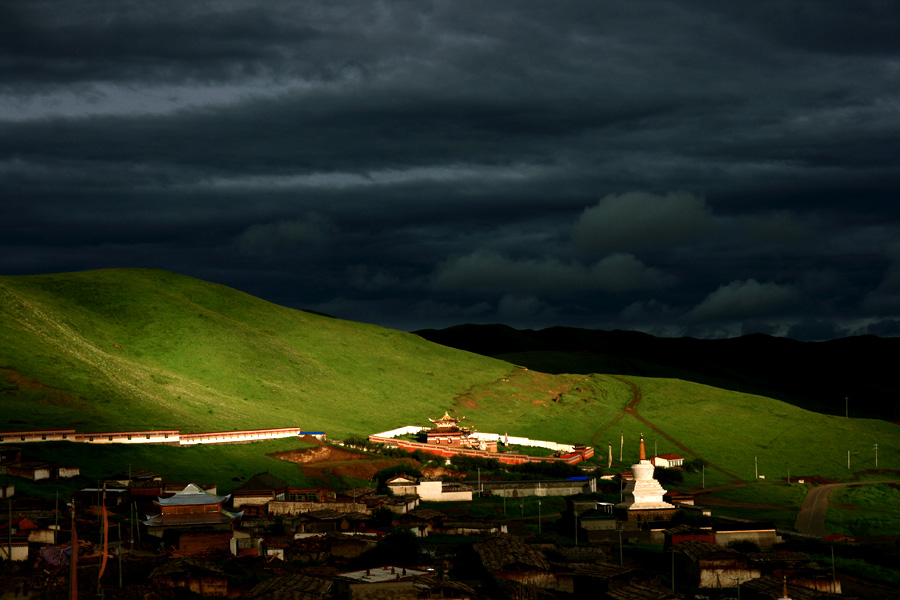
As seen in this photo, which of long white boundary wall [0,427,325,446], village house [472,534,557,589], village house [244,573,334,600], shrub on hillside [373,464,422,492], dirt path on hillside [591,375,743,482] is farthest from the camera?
dirt path on hillside [591,375,743,482]

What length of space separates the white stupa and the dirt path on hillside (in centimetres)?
4533

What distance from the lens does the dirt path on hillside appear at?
125m

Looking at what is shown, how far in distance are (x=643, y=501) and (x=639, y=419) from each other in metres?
74.5

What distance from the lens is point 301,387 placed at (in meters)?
152

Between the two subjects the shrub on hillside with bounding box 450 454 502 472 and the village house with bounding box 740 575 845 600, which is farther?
the shrub on hillside with bounding box 450 454 502 472

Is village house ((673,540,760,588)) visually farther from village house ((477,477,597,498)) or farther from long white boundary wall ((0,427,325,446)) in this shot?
long white boundary wall ((0,427,325,446))

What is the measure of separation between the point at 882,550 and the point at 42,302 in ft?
417

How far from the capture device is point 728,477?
11944 cm

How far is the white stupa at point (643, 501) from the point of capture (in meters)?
74.9

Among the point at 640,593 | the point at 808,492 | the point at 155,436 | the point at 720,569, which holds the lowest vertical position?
the point at 640,593

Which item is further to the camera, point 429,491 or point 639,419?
point 639,419

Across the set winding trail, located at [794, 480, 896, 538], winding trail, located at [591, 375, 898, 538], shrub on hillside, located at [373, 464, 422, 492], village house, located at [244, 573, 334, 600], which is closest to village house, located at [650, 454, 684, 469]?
winding trail, located at [591, 375, 898, 538]

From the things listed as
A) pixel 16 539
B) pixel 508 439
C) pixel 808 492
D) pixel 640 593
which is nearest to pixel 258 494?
pixel 16 539

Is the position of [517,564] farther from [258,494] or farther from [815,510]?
[815,510]
